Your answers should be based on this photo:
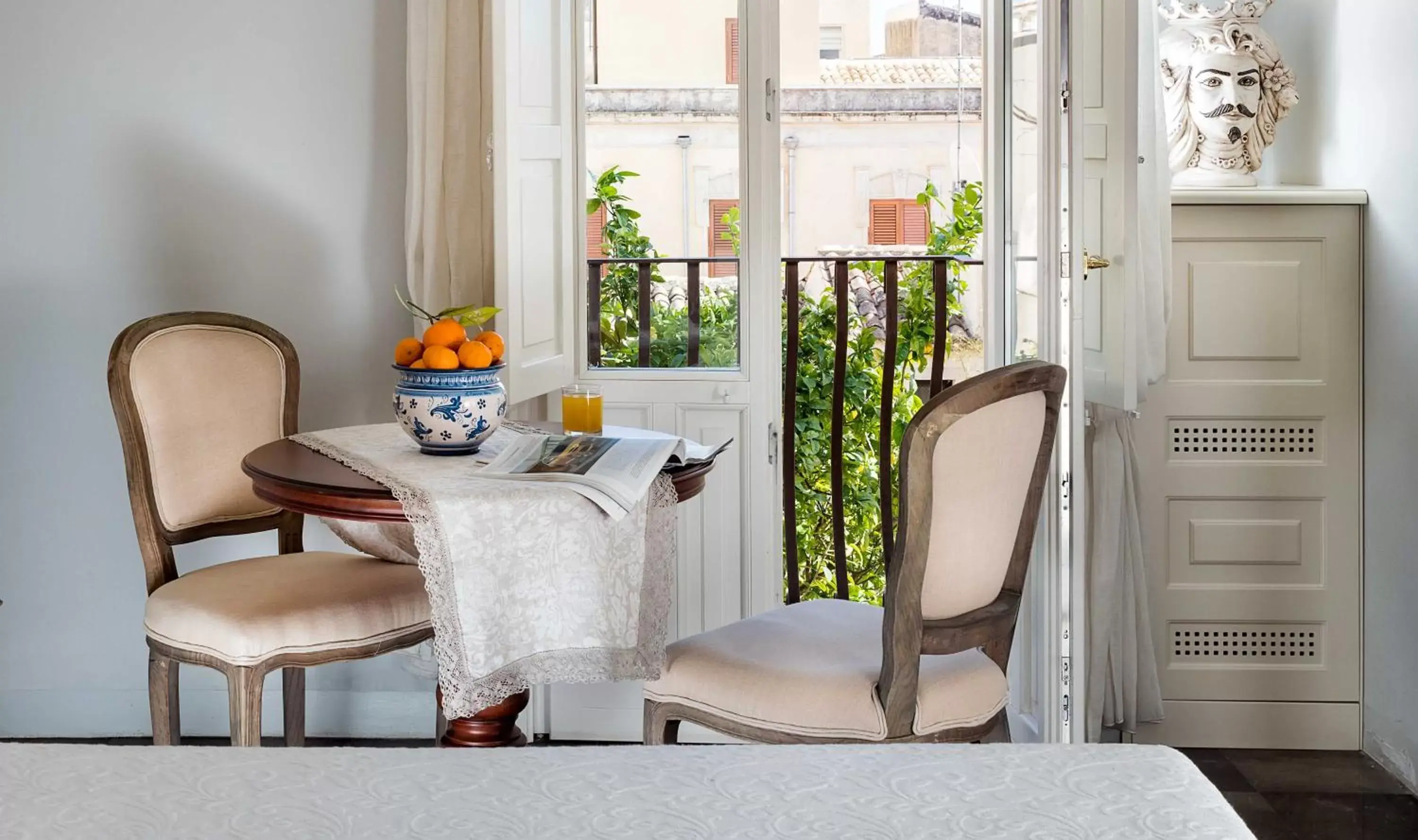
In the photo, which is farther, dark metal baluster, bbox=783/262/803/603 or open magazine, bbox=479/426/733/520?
dark metal baluster, bbox=783/262/803/603

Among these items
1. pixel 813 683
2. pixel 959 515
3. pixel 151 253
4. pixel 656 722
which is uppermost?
pixel 151 253

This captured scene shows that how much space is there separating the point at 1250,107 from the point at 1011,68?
2.01 feet

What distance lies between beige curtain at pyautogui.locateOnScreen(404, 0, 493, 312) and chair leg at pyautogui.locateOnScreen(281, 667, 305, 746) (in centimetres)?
92

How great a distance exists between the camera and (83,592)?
3186 millimetres

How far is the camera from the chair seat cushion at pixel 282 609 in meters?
2.27

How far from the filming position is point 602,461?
2162 millimetres

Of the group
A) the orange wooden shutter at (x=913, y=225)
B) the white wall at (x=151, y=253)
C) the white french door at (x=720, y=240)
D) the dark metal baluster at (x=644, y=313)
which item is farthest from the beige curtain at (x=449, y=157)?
the orange wooden shutter at (x=913, y=225)

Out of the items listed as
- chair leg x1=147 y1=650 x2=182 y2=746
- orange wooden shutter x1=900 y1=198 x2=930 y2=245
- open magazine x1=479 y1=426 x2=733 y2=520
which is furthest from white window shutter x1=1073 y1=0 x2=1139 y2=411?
orange wooden shutter x1=900 y1=198 x2=930 y2=245

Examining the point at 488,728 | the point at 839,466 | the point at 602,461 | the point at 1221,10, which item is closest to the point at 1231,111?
the point at 1221,10

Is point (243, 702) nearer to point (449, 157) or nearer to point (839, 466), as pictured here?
point (449, 157)

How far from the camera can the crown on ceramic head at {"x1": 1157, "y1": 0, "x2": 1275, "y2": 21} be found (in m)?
3.01

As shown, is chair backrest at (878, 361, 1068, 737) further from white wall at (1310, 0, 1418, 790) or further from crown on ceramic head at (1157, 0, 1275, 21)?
crown on ceramic head at (1157, 0, 1275, 21)

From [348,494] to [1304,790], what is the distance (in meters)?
2.18

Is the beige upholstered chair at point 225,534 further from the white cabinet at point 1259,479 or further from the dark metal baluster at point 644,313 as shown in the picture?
the white cabinet at point 1259,479
